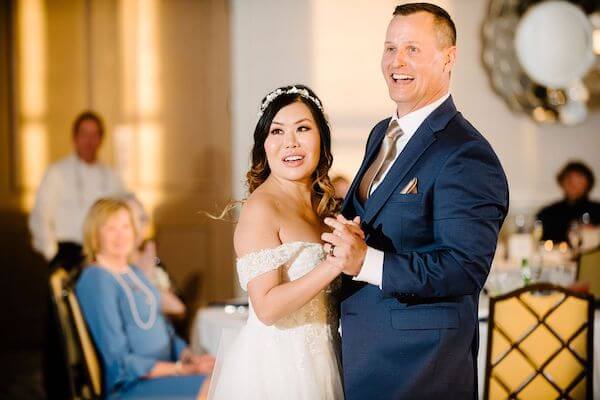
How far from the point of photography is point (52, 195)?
5.34 m

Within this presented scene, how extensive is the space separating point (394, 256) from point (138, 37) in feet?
15.1

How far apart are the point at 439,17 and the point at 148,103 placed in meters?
4.35

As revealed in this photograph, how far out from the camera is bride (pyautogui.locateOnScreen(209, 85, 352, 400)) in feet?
6.82

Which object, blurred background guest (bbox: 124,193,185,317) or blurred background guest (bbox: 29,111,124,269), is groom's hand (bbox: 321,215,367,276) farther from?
blurred background guest (bbox: 29,111,124,269)

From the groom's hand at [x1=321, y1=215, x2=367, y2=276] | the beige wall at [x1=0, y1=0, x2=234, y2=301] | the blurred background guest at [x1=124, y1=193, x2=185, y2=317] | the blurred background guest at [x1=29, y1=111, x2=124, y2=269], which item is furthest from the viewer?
the beige wall at [x1=0, y1=0, x2=234, y2=301]

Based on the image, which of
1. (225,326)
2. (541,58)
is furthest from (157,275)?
(541,58)

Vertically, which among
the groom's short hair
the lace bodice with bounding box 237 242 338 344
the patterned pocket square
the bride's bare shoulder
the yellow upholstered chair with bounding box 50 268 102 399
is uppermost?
the groom's short hair

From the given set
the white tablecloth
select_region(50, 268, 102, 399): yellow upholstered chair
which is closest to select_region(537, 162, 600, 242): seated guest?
the white tablecloth

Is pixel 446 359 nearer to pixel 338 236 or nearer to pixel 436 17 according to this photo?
pixel 338 236

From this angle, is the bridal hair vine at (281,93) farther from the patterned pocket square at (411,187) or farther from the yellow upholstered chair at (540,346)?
the yellow upholstered chair at (540,346)

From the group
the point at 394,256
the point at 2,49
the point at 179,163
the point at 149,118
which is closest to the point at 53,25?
the point at 2,49

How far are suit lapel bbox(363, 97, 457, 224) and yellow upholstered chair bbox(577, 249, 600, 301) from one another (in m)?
2.40

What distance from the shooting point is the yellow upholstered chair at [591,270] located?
4059 millimetres

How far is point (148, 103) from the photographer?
238 inches
